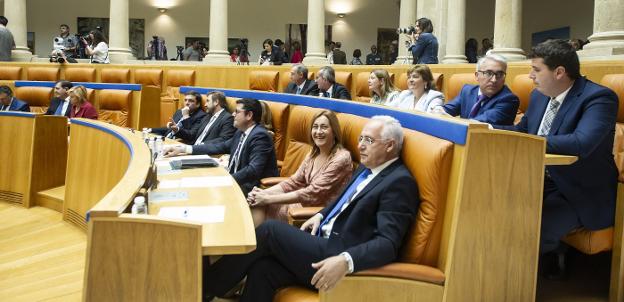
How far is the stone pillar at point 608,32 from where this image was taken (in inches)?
249

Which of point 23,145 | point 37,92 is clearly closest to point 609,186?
point 23,145

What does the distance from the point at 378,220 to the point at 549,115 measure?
125 centimetres

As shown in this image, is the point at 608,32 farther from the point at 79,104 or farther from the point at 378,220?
the point at 79,104

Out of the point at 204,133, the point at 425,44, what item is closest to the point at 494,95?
the point at 204,133

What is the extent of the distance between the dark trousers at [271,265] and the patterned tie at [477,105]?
1.80 metres

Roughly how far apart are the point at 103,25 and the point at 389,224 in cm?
1880

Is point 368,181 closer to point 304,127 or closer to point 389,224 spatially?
point 389,224

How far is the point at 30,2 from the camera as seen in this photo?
63.4 feet

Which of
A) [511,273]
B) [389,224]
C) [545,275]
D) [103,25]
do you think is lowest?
[545,275]

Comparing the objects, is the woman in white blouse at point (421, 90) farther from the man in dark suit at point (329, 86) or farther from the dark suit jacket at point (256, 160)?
the man in dark suit at point (329, 86)

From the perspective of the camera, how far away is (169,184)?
3529 mm

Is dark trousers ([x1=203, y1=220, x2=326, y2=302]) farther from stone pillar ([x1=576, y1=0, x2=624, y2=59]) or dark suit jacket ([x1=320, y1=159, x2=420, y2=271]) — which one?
stone pillar ([x1=576, y1=0, x2=624, y2=59])

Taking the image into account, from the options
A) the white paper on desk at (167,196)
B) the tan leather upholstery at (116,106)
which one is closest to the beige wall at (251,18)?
the tan leather upholstery at (116,106)

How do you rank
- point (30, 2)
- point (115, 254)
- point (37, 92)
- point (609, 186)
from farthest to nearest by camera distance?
point (30, 2) → point (37, 92) → point (609, 186) → point (115, 254)
